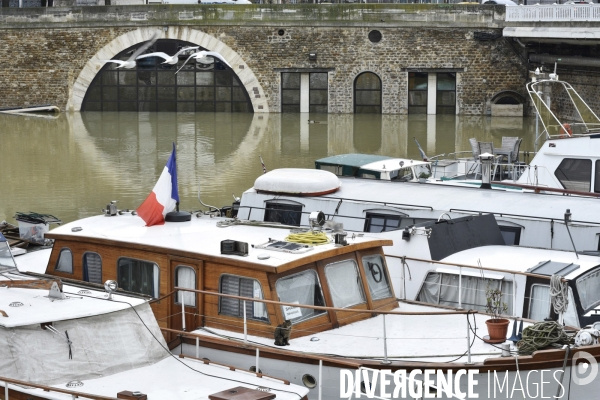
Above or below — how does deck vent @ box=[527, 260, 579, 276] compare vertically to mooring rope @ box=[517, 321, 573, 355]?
above

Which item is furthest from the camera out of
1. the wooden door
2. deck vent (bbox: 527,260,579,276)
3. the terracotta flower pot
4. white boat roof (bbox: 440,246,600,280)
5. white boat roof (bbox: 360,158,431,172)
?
white boat roof (bbox: 360,158,431,172)

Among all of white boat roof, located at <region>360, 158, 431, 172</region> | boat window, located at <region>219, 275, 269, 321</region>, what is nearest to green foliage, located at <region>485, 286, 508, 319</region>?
boat window, located at <region>219, 275, 269, 321</region>

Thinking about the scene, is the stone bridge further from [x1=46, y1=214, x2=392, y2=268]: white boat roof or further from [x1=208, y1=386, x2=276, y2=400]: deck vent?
[x1=208, y1=386, x2=276, y2=400]: deck vent

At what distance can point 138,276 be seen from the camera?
26.7 ft

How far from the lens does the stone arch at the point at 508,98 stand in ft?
87.0

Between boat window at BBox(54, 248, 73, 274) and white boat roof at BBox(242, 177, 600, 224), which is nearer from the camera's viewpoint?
boat window at BBox(54, 248, 73, 274)

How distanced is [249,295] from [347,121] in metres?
19.0

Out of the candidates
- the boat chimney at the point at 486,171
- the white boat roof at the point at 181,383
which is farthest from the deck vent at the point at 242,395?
the boat chimney at the point at 486,171

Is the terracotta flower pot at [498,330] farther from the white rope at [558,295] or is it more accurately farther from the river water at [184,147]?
the river water at [184,147]

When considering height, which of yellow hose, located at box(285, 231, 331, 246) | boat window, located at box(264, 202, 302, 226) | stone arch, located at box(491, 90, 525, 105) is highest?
stone arch, located at box(491, 90, 525, 105)

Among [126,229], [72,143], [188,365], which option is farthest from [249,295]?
[72,143]

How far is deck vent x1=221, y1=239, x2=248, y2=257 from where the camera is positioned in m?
7.61

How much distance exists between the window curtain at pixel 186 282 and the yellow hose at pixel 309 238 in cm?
78

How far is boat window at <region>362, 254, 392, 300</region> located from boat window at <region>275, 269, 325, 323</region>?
1.66 feet
